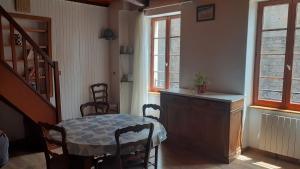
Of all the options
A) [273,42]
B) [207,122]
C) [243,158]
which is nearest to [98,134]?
[207,122]

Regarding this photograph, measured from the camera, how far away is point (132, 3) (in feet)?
15.6

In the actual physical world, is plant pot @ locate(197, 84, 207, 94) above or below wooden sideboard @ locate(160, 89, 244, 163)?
above

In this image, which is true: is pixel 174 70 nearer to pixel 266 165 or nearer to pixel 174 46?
pixel 174 46

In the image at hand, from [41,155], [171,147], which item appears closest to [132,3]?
[171,147]

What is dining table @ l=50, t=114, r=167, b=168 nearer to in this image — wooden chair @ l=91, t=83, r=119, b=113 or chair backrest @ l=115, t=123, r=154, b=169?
chair backrest @ l=115, t=123, r=154, b=169

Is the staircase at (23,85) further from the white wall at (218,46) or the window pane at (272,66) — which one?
the window pane at (272,66)

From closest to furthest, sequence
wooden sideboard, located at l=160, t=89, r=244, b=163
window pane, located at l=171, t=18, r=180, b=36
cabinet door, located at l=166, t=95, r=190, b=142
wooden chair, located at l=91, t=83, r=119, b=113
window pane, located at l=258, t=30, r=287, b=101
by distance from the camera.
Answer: wooden sideboard, located at l=160, t=89, r=244, b=163 → window pane, located at l=258, t=30, r=287, b=101 → cabinet door, located at l=166, t=95, r=190, b=142 → window pane, located at l=171, t=18, r=180, b=36 → wooden chair, located at l=91, t=83, r=119, b=113

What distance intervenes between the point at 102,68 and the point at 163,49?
4.43 feet

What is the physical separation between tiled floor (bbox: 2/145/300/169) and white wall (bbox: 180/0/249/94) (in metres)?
0.97

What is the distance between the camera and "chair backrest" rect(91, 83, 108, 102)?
5078mm

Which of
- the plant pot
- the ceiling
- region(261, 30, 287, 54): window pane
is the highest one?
the ceiling

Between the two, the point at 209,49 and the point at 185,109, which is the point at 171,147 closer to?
the point at 185,109

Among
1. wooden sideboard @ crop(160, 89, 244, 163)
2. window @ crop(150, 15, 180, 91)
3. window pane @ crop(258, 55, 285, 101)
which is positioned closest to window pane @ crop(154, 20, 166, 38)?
window @ crop(150, 15, 180, 91)

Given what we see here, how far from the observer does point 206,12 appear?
12.7 feet
